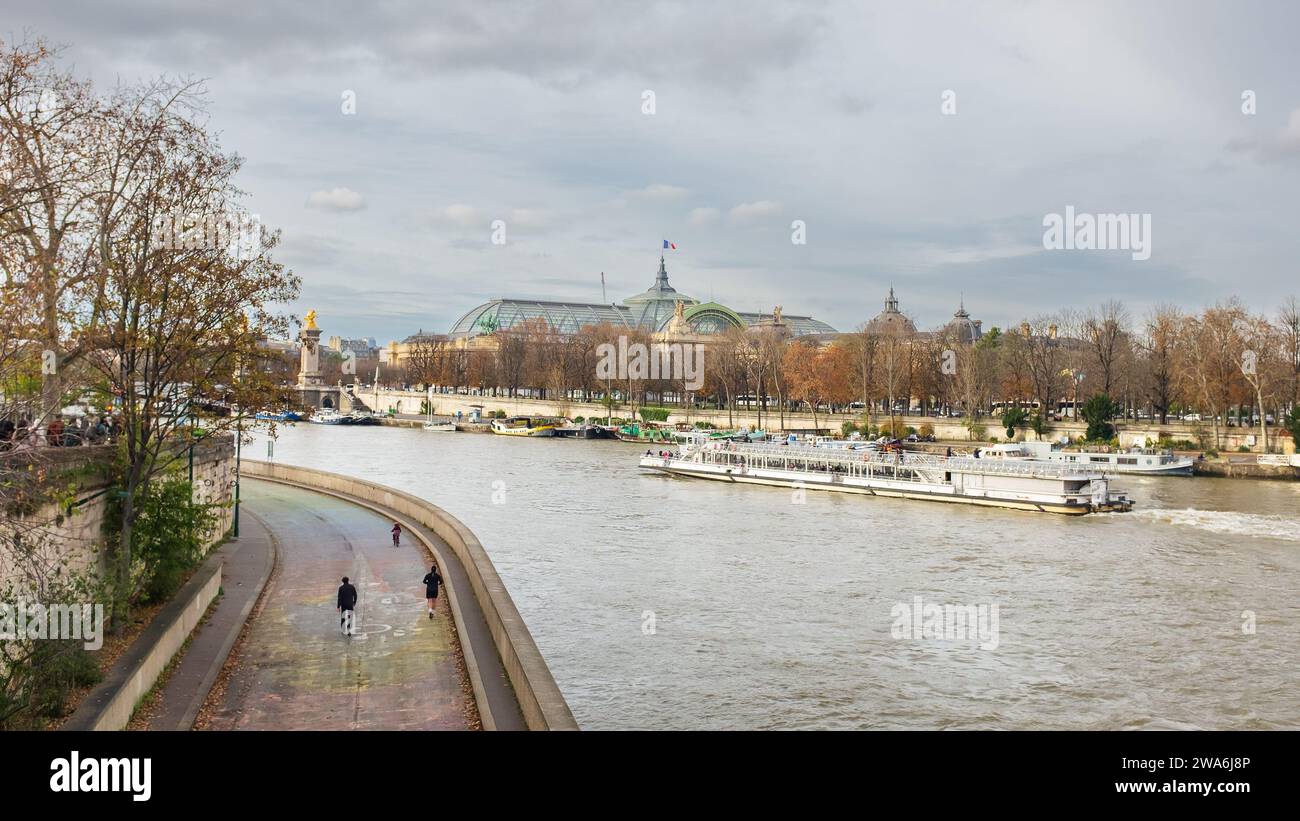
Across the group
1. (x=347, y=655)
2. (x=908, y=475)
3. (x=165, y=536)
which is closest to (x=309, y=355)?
(x=908, y=475)

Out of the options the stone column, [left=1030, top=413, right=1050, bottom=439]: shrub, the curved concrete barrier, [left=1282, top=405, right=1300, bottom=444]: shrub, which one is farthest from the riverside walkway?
the stone column

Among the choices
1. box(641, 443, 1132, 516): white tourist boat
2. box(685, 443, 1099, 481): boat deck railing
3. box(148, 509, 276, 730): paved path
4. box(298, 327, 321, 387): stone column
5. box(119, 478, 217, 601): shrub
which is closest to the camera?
box(148, 509, 276, 730): paved path

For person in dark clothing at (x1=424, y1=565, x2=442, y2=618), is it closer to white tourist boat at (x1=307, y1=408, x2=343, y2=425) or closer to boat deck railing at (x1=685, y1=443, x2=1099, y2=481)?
boat deck railing at (x1=685, y1=443, x2=1099, y2=481)

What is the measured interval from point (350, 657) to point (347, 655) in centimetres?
17

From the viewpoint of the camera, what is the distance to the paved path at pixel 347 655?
59.1ft

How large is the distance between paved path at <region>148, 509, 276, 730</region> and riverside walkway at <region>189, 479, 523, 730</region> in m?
0.31

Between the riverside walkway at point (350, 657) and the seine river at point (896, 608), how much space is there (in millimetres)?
2919

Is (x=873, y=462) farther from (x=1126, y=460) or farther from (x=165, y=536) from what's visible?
(x=165, y=536)

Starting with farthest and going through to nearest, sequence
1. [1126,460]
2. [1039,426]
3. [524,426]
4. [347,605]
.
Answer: [524,426] → [1039,426] → [1126,460] → [347,605]

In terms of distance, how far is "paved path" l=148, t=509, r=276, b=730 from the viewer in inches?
703

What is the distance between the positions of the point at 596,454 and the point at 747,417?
2959 centimetres

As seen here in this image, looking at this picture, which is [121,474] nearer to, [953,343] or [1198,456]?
[1198,456]

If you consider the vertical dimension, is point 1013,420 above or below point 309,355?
below

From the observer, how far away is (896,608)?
98.5ft
